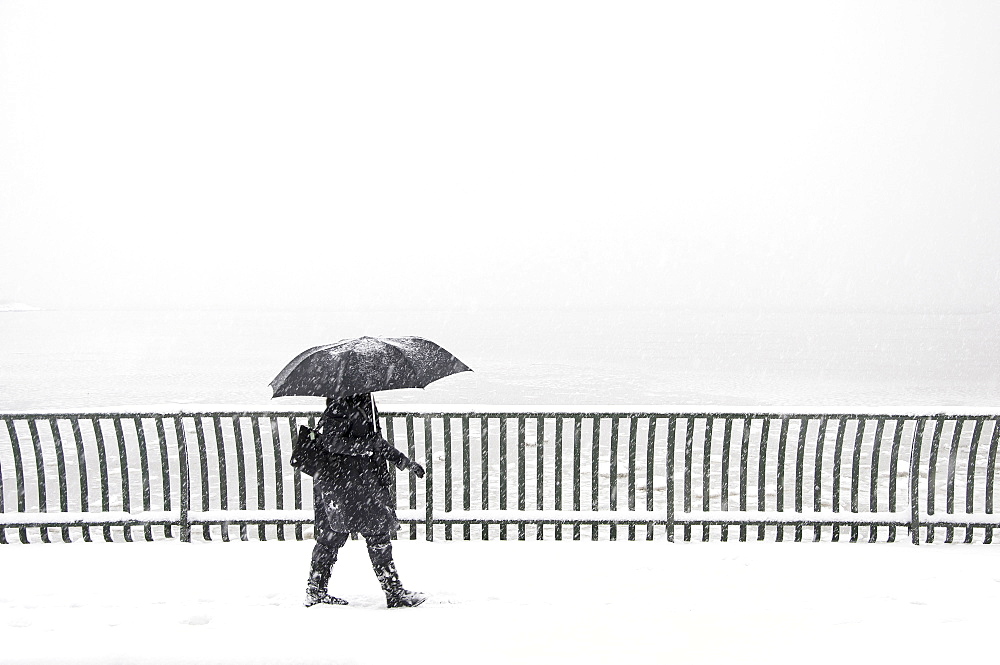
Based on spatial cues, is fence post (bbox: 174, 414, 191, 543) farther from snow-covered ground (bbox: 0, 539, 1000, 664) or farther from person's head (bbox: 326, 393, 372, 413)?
person's head (bbox: 326, 393, 372, 413)

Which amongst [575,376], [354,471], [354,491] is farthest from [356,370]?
[575,376]

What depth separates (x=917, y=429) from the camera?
22.1 ft

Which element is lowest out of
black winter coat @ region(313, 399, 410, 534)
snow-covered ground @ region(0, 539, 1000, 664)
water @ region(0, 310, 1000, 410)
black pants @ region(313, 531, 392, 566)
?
water @ region(0, 310, 1000, 410)

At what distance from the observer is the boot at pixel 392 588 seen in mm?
5027

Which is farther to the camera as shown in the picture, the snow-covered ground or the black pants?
the black pants

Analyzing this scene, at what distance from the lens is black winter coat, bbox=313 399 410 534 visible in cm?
463

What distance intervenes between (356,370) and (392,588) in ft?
5.34

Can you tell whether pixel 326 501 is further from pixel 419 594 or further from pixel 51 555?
pixel 51 555

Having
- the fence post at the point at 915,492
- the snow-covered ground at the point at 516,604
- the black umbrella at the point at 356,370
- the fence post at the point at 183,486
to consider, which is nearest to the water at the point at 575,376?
the fence post at the point at 183,486

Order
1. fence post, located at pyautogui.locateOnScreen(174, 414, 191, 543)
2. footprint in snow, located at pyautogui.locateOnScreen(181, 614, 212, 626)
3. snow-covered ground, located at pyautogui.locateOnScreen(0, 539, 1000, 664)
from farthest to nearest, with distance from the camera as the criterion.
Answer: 1. fence post, located at pyautogui.locateOnScreen(174, 414, 191, 543)
2. footprint in snow, located at pyautogui.locateOnScreen(181, 614, 212, 626)
3. snow-covered ground, located at pyautogui.locateOnScreen(0, 539, 1000, 664)

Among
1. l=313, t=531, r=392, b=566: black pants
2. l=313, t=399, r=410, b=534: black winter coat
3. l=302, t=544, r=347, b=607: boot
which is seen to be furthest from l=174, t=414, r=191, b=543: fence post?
l=313, t=399, r=410, b=534: black winter coat

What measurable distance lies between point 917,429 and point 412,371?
4.88 m

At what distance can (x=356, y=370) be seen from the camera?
450 cm

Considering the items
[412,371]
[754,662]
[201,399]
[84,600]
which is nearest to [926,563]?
[754,662]
